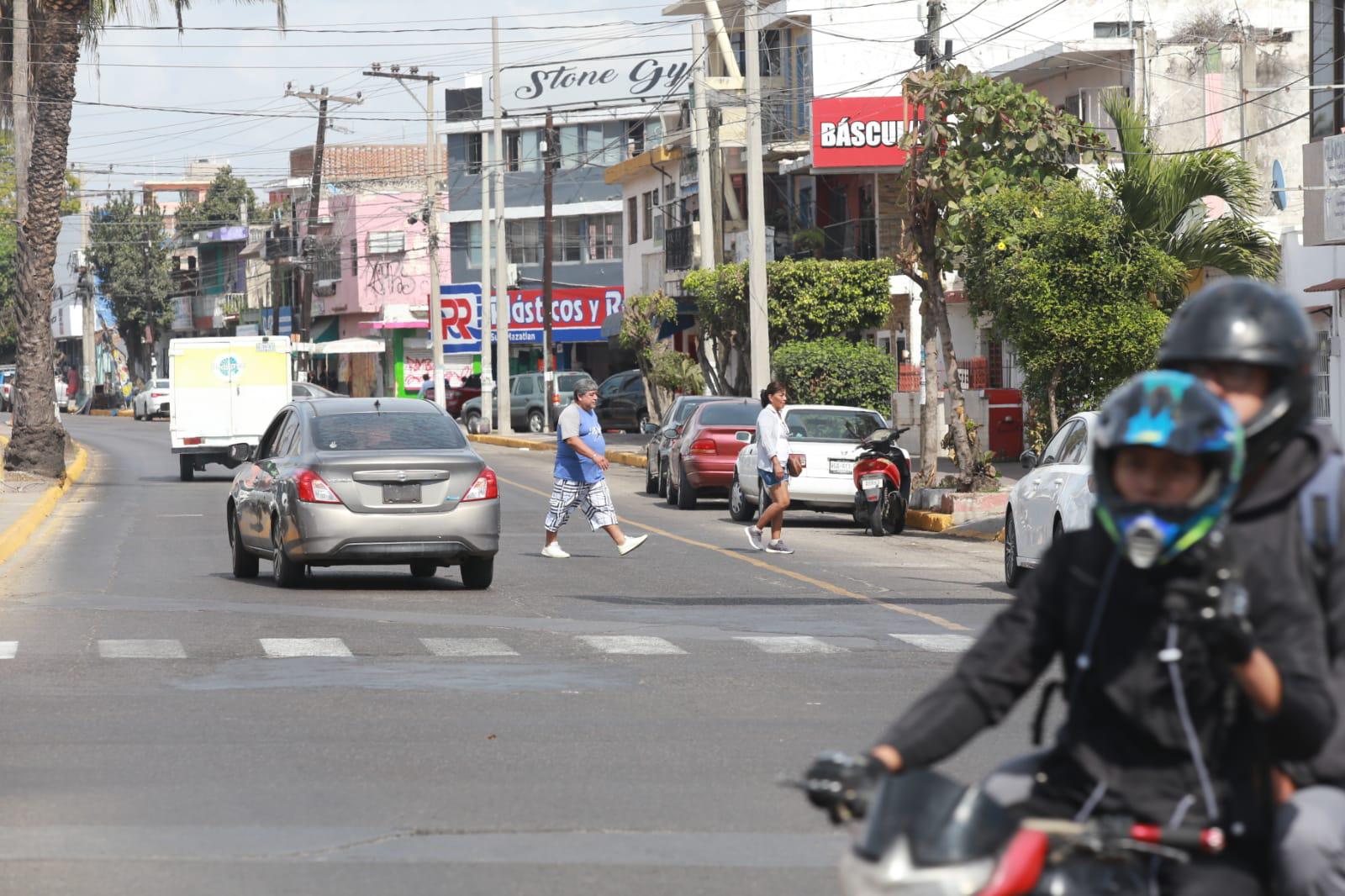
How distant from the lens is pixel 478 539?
17125 mm

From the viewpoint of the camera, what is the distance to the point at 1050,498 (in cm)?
1620

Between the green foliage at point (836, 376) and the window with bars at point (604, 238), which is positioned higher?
the window with bars at point (604, 238)

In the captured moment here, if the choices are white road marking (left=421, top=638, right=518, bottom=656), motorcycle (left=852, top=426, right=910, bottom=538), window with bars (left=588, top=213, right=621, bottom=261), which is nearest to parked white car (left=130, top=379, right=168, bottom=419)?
window with bars (left=588, top=213, right=621, bottom=261)

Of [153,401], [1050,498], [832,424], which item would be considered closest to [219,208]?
[153,401]

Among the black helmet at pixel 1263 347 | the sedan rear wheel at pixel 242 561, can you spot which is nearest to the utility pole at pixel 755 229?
the sedan rear wheel at pixel 242 561

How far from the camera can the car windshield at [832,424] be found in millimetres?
26516

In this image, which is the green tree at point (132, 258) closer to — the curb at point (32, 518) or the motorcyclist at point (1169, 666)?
the curb at point (32, 518)

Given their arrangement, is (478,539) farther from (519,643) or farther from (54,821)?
(54,821)

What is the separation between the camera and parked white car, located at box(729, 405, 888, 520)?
1027 inches

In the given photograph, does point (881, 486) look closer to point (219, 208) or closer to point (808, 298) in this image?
point (808, 298)

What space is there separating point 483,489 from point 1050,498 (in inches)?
186

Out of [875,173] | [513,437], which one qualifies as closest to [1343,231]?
[875,173]

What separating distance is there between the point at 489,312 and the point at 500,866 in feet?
Answer: 181

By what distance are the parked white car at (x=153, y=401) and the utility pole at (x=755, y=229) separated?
47000 mm
